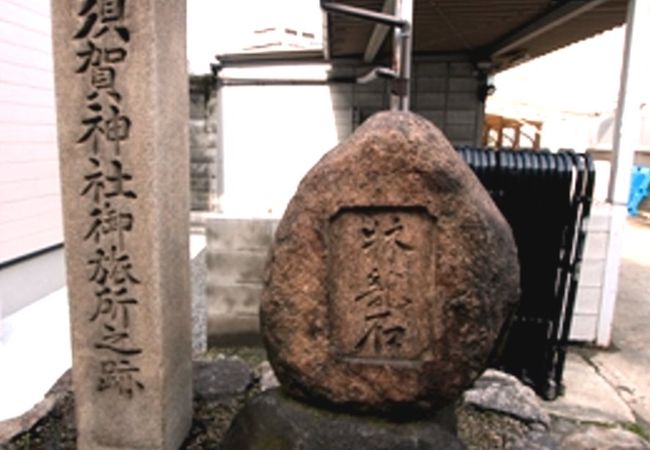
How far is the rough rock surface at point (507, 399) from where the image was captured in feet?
10.8

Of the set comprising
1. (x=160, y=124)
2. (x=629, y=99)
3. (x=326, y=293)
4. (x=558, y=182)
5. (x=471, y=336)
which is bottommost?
(x=471, y=336)

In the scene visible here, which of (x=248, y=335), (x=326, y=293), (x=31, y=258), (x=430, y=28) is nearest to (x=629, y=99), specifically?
(x=430, y=28)

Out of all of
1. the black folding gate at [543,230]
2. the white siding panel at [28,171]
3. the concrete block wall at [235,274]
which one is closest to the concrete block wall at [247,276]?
the concrete block wall at [235,274]

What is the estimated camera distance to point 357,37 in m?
6.97

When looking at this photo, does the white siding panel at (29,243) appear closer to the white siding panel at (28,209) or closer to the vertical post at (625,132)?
the white siding panel at (28,209)

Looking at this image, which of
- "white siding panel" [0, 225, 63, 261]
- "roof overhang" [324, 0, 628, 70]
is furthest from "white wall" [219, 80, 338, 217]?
"white siding panel" [0, 225, 63, 261]

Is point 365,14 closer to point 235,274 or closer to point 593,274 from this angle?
point 235,274

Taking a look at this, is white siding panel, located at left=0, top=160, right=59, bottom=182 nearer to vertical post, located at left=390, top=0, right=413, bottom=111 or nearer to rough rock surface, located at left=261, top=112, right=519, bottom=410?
vertical post, located at left=390, top=0, right=413, bottom=111

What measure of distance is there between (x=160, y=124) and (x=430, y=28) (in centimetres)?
511

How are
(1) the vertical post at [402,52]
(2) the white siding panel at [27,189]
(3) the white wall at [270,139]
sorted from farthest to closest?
(3) the white wall at [270,139] → (2) the white siding panel at [27,189] → (1) the vertical post at [402,52]

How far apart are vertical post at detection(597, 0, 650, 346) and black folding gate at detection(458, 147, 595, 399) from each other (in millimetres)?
947

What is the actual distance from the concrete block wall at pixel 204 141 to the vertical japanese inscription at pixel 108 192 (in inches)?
275

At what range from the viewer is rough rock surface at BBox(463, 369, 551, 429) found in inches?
129

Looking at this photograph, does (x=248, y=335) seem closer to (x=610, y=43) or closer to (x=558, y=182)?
(x=558, y=182)
